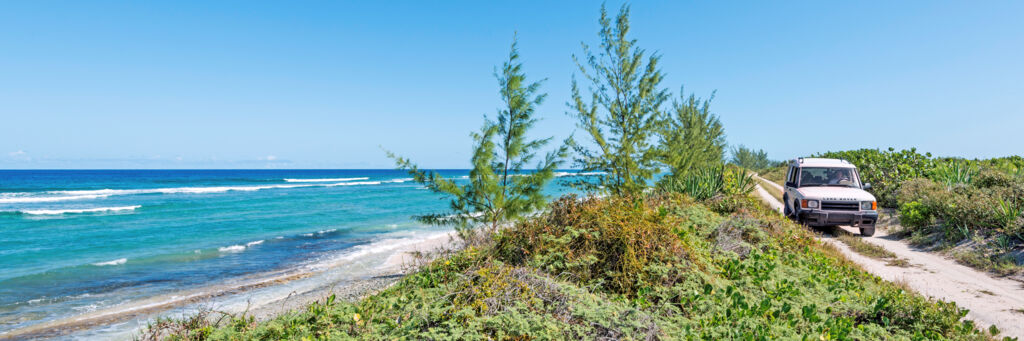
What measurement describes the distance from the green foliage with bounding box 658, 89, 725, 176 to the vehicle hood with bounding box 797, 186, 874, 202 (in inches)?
132

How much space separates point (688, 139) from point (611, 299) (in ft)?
48.4

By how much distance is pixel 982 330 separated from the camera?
16.4ft

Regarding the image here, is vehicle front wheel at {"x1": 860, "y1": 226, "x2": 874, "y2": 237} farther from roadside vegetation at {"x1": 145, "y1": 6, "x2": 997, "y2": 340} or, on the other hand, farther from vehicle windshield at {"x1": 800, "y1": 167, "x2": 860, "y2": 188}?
roadside vegetation at {"x1": 145, "y1": 6, "x2": 997, "y2": 340}

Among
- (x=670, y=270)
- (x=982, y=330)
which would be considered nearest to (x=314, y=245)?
(x=670, y=270)

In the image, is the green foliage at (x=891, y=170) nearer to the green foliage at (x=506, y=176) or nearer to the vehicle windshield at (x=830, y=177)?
the vehicle windshield at (x=830, y=177)

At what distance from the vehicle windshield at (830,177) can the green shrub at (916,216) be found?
50.0 inches

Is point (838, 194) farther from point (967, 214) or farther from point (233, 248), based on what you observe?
point (233, 248)

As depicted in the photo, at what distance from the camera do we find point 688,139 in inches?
713

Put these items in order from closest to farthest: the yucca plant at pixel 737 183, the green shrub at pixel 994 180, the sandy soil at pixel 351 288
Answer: the sandy soil at pixel 351 288 → the green shrub at pixel 994 180 → the yucca plant at pixel 737 183

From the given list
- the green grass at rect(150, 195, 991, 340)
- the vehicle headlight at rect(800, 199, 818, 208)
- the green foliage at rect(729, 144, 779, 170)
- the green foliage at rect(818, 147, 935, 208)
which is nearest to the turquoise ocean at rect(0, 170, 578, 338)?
the vehicle headlight at rect(800, 199, 818, 208)

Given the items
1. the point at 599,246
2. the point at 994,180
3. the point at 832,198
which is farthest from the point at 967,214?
the point at 599,246

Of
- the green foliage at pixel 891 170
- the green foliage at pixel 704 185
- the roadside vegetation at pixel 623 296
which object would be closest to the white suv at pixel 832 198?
the green foliage at pixel 704 185

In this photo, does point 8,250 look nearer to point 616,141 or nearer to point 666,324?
point 616,141

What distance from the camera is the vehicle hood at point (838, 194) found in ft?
37.5
